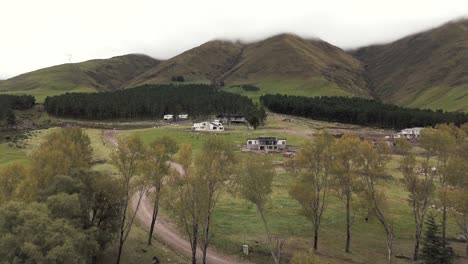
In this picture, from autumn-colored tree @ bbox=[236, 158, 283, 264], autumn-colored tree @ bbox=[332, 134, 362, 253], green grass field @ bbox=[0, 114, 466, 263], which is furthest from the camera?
green grass field @ bbox=[0, 114, 466, 263]

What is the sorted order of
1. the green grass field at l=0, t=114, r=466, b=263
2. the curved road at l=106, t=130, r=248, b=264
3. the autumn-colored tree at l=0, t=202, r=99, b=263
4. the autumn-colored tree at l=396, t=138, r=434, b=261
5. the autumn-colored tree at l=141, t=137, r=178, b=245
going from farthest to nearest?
1. the autumn-colored tree at l=396, t=138, r=434, b=261
2. the green grass field at l=0, t=114, r=466, b=263
3. the curved road at l=106, t=130, r=248, b=264
4. the autumn-colored tree at l=141, t=137, r=178, b=245
5. the autumn-colored tree at l=0, t=202, r=99, b=263

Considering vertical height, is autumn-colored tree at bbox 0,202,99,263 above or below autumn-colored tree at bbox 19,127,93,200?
below

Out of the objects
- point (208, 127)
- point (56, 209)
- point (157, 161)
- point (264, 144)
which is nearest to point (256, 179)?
point (157, 161)

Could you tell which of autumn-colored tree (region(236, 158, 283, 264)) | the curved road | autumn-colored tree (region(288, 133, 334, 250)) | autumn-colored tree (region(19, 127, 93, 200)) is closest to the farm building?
the curved road

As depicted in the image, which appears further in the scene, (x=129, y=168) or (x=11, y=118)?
(x=11, y=118)

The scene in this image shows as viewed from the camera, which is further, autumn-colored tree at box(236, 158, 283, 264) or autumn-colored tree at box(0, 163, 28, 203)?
autumn-colored tree at box(236, 158, 283, 264)

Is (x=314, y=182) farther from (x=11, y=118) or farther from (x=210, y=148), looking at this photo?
(x=11, y=118)

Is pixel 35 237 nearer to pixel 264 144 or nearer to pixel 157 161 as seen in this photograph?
pixel 157 161

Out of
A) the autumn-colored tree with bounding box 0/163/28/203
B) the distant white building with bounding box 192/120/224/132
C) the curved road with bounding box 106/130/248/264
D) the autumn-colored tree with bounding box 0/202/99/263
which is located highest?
the distant white building with bounding box 192/120/224/132

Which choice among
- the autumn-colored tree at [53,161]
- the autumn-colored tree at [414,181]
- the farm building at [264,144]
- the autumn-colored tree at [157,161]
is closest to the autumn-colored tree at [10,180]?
the autumn-colored tree at [53,161]

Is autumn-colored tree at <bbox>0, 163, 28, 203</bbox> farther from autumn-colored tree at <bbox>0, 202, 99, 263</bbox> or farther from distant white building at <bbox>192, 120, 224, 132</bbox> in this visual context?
distant white building at <bbox>192, 120, 224, 132</bbox>

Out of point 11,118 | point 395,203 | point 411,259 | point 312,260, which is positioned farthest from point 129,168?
point 11,118
